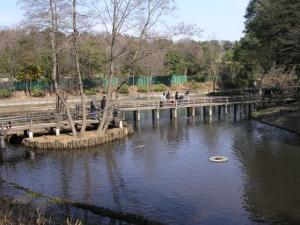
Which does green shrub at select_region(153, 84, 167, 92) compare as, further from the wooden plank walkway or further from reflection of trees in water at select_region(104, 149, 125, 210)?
reflection of trees in water at select_region(104, 149, 125, 210)

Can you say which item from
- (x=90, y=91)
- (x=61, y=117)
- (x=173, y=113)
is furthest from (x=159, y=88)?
(x=61, y=117)

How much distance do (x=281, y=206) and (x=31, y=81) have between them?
5774 cm

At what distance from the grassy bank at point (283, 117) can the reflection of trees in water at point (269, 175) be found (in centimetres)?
212

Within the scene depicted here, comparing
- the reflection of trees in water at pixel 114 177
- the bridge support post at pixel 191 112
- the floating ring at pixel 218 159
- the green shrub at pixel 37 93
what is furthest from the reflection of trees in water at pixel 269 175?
the green shrub at pixel 37 93

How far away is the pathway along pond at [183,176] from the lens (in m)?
20.2

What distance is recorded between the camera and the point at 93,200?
2192cm

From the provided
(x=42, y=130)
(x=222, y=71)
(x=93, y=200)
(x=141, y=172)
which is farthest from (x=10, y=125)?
(x=222, y=71)

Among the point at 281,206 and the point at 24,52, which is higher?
the point at 24,52

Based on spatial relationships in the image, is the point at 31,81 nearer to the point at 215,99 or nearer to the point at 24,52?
the point at 24,52

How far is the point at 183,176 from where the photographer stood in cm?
2591

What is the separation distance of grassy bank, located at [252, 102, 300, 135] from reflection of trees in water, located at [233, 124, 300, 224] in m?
2.12

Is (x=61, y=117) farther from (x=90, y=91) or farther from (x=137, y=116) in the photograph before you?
(x=90, y=91)

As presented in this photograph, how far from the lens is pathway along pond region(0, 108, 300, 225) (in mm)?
20219

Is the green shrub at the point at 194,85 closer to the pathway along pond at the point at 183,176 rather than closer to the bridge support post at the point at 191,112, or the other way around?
the bridge support post at the point at 191,112
